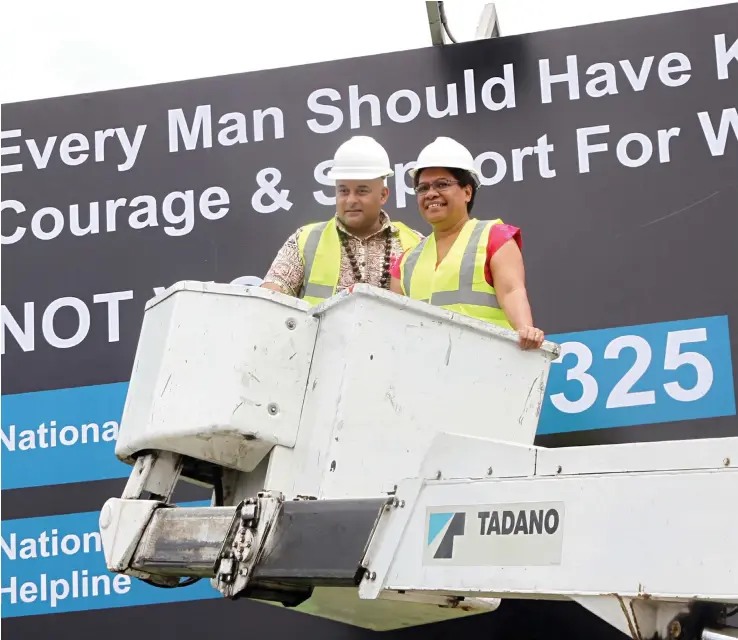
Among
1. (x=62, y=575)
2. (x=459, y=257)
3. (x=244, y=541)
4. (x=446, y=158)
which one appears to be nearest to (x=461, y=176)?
(x=446, y=158)

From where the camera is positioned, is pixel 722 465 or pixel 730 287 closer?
pixel 722 465

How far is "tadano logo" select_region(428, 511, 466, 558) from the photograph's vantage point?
3195mm

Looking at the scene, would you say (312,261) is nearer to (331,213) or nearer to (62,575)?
(331,213)

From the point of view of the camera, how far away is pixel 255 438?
3844mm

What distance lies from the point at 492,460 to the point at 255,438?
87 cm

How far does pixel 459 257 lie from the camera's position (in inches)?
175

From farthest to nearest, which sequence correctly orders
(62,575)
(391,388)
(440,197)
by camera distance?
1. (62,575)
2. (440,197)
3. (391,388)

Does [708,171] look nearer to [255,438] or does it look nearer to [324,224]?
[324,224]

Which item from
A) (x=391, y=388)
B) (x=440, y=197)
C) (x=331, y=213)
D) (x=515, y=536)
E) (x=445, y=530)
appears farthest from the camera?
(x=331, y=213)

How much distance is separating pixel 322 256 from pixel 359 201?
295 millimetres

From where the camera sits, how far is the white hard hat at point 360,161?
188 inches

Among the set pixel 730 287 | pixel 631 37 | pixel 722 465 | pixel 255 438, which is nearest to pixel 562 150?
pixel 631 37

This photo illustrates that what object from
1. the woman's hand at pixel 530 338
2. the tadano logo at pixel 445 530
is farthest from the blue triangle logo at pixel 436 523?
the woman's hand at pixel 530 338

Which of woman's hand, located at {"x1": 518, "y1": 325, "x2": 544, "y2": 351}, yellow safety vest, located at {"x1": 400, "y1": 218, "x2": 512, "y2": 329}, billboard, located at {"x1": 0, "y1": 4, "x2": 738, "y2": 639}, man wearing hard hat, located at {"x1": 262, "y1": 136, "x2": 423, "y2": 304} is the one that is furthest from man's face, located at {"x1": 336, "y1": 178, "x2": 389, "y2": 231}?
billboard, located at {"x1": 0, "y1": 4, "x2": 738, "y2": 639}
